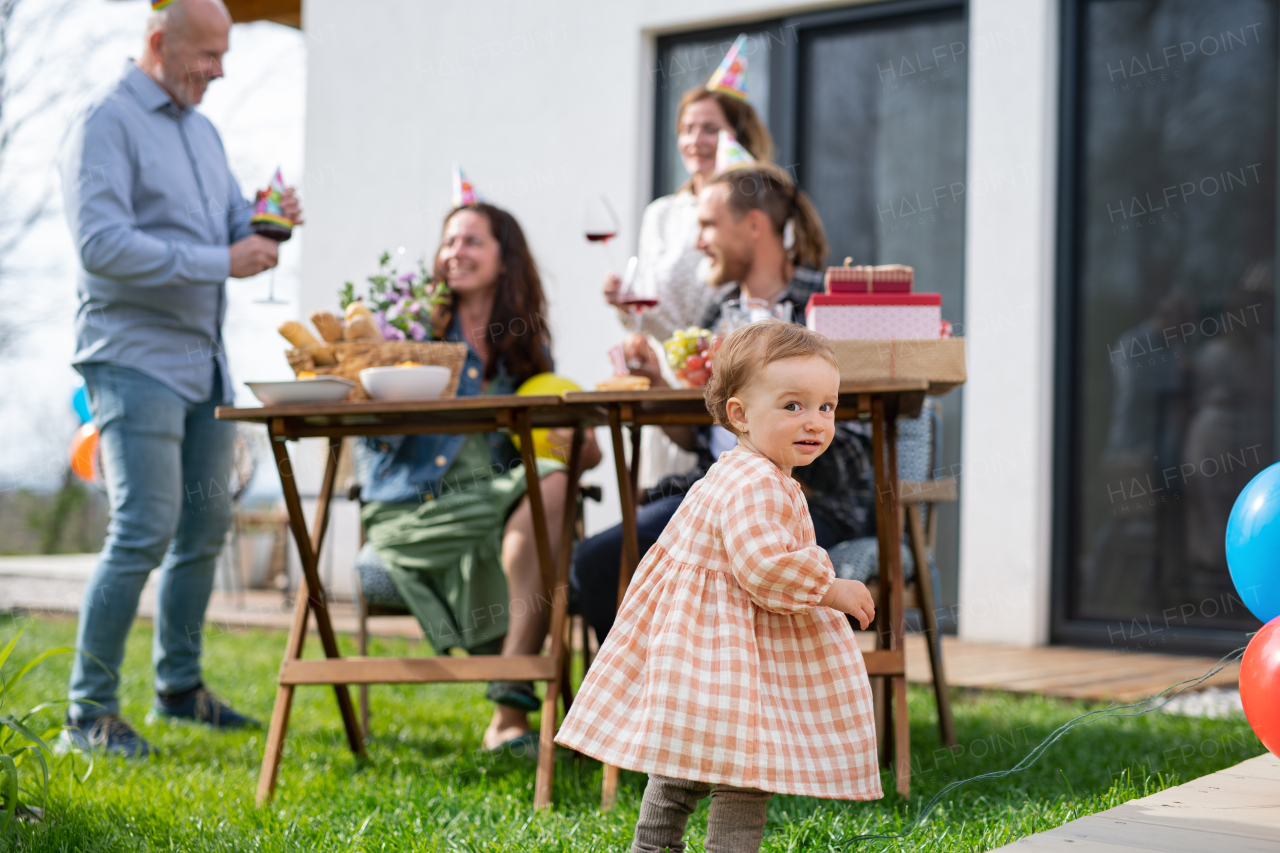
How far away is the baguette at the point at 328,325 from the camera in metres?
2.41

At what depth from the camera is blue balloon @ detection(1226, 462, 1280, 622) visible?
1848mm

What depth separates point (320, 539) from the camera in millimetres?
2488

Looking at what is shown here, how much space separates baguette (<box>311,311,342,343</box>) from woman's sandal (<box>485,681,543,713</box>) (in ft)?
2.75

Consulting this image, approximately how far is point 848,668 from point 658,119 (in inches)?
171

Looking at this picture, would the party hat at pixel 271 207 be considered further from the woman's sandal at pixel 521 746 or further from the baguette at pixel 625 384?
the woman's sandal at pixel 521 746

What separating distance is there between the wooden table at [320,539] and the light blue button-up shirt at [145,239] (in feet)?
1.69

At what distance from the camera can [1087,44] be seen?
4.68 m

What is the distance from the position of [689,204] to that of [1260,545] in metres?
2.15

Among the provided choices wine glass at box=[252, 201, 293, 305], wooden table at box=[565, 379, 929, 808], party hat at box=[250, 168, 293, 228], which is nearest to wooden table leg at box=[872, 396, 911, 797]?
wooden table at box=[565, 379, 929, 808]

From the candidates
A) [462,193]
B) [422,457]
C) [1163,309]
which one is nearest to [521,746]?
[422,457]

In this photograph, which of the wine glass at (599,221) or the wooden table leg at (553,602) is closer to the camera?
the wooden table leg at (553,602)

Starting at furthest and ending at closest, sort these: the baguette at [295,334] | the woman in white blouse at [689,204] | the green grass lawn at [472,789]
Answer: the woman in white blouse at [689,204]
the baguette at [295,334]
the green grass lawn at [472,789]

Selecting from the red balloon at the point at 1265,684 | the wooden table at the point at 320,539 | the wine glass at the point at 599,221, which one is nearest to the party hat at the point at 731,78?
the wine glass at the point at 599,221

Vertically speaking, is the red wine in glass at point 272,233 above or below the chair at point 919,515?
above
